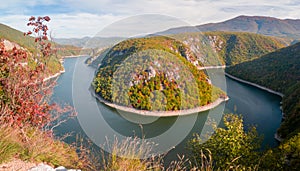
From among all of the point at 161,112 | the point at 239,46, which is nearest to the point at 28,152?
the point at 161,112

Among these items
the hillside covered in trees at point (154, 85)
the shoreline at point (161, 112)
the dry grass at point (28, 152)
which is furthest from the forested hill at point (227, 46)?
the dry grass at point (28, 152)

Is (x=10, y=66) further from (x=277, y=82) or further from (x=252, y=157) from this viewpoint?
(x=277, y=82)

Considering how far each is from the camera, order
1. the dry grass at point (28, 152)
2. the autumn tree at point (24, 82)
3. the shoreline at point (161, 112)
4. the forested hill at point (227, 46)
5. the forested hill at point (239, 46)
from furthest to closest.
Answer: the forested hill at point (239, 46) < the forested hill at point (227, 46) < the shoreline at point (161, 112) < the autumn tree at point (24, 82) < the dry grass at point (28, 152)

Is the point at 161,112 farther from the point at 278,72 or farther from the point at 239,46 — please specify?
the point at 239,46

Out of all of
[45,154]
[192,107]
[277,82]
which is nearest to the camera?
[45,154]

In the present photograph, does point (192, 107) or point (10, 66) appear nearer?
point (10, 66)

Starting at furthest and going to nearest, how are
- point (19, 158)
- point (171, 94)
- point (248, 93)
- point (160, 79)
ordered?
1. point (248, 93)
2. point (160, 79)
3. point (171, 94)
4. point (19, 158)

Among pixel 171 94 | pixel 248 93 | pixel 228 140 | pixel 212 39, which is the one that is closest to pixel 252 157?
pixel 228 140

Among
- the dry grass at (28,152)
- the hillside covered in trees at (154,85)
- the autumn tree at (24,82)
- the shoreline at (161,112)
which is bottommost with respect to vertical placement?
the shoreline at (161,112)

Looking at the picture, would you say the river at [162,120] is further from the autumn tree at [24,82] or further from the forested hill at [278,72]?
the autumn tree at [24,82]
